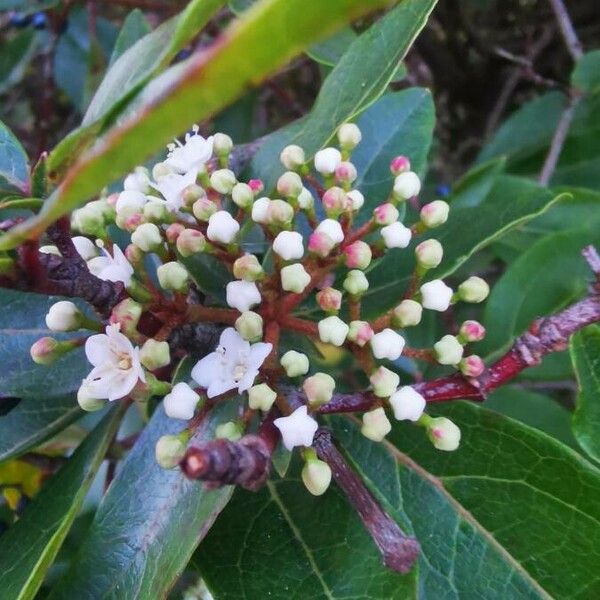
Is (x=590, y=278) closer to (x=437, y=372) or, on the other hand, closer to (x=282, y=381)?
(x=437, y=372)

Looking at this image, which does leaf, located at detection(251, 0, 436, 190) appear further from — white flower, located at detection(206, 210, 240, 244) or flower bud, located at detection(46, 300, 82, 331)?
flower bud, located at detection(46, 300, 82, 331)

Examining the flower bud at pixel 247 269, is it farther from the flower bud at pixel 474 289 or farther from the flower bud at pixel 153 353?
the flower bud at pixel 474 289

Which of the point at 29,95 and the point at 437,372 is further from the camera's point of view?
the point at 29,95

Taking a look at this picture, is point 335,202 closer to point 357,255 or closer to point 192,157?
point 357,255

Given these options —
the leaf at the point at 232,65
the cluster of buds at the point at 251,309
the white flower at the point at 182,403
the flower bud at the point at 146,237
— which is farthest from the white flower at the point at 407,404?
the leaf at the point at 232,65

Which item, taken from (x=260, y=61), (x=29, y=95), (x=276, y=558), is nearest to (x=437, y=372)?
(x=276, y=558)

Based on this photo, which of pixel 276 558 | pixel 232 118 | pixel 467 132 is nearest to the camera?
pixel 276 558
